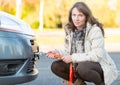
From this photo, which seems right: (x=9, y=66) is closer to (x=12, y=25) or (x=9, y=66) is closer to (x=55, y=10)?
(x=12, y=25)

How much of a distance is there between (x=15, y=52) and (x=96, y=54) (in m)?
0.92

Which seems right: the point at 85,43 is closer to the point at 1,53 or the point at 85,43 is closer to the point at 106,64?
the point at 106,64

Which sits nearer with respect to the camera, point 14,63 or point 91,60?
point 14,63

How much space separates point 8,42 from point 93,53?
0.97 meters

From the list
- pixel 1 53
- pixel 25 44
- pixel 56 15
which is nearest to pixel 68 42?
pixel 25 44

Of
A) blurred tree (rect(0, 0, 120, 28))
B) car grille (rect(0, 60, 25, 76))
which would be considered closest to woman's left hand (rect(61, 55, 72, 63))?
car grille (rect(0, 60, 25, 76))

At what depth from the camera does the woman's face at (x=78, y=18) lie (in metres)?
5.08

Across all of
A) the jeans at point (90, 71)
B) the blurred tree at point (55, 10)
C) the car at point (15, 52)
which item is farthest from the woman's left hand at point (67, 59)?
the blurred tree at point (55, 10)

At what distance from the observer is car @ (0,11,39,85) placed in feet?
15.2

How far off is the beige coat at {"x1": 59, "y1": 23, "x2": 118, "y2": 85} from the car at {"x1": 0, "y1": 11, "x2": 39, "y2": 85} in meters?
0.50

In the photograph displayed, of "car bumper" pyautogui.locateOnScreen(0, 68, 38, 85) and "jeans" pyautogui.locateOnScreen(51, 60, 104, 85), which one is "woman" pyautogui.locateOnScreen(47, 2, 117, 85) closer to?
"jeans" pyautogui.locateOnScreen(51, 60, 104, 85)

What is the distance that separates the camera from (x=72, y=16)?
518cm

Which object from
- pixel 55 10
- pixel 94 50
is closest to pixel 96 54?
pixel 94 50

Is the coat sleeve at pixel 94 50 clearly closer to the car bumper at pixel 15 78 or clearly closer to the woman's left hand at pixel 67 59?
the woman's left hand at pixel 67 59
